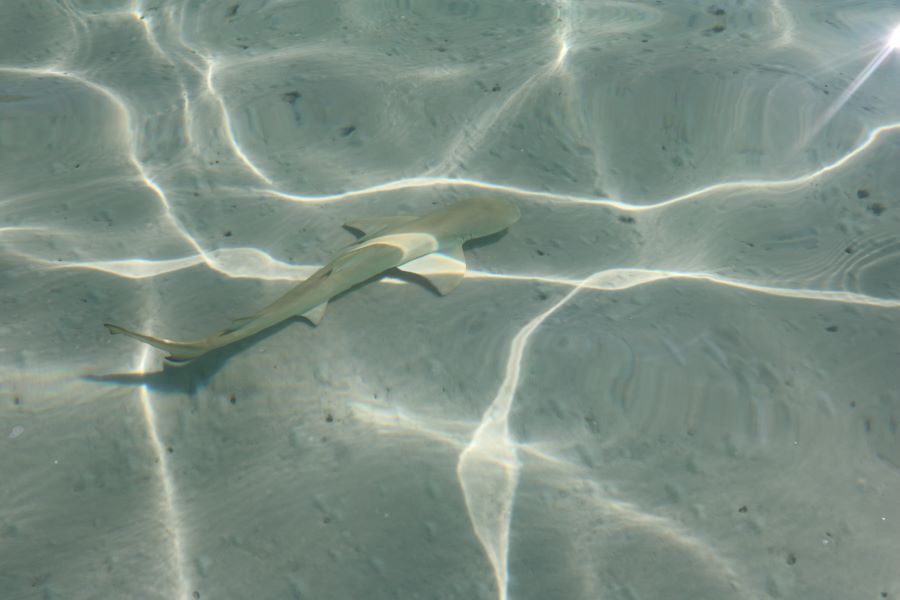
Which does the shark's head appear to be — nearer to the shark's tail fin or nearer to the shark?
the shark

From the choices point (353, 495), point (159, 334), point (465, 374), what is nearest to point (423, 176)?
point (465, 374)

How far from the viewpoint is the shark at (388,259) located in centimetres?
283

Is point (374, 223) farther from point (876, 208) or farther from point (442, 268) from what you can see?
point (876, 208)

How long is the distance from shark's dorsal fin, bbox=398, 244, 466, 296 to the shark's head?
108 millimetres

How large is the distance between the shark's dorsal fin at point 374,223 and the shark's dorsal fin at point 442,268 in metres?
0.27

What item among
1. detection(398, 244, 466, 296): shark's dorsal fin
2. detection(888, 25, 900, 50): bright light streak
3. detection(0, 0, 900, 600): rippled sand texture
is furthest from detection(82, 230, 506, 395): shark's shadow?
detection(888, 25, 900, 50): bright light streak

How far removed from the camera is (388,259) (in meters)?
3.21

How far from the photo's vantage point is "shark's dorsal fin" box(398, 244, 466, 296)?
10.6 feet

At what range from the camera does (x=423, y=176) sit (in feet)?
12.7

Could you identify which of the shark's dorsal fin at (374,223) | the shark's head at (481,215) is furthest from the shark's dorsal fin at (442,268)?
the shark's dorsal fin at (374,223)

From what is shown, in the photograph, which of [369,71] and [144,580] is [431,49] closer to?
[369,71]

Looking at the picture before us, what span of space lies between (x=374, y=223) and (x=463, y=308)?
725 millimetres

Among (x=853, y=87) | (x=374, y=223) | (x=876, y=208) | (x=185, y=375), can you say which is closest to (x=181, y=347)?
(x=185, y=375)

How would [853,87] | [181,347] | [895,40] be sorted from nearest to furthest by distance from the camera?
[181,347], [853,87], [895,40]
